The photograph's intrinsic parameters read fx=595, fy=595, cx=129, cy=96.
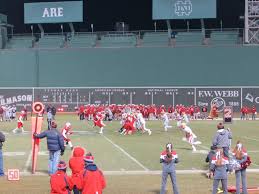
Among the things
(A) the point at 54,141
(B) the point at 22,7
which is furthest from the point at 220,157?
(B) the point at 22,7

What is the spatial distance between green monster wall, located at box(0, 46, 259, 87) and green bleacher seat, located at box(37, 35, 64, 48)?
7.60ft

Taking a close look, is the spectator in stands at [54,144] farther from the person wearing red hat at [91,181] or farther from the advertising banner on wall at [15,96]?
the advertising banner on wall at [15,96]

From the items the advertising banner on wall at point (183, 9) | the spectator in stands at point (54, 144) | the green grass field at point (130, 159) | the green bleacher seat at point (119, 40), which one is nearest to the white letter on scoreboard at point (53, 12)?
the green bleacher seat at point (119, 40)

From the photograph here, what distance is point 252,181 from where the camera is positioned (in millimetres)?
18016

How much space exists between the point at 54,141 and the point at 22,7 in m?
52.2

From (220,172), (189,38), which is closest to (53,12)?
(189,38)

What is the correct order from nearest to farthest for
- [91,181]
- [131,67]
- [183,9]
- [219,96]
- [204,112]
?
[91,181] → [204,112] → [219,96] → [131,67] → [183,9]

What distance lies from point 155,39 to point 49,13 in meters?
12.0

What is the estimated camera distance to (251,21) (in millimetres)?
54531

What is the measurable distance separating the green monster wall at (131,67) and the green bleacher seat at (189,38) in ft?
5.25

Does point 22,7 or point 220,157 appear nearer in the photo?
point 220,157

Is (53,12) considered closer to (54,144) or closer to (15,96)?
(15,96)

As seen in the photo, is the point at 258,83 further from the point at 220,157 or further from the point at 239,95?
the point at 220,157

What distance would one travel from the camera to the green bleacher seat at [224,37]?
197ft
